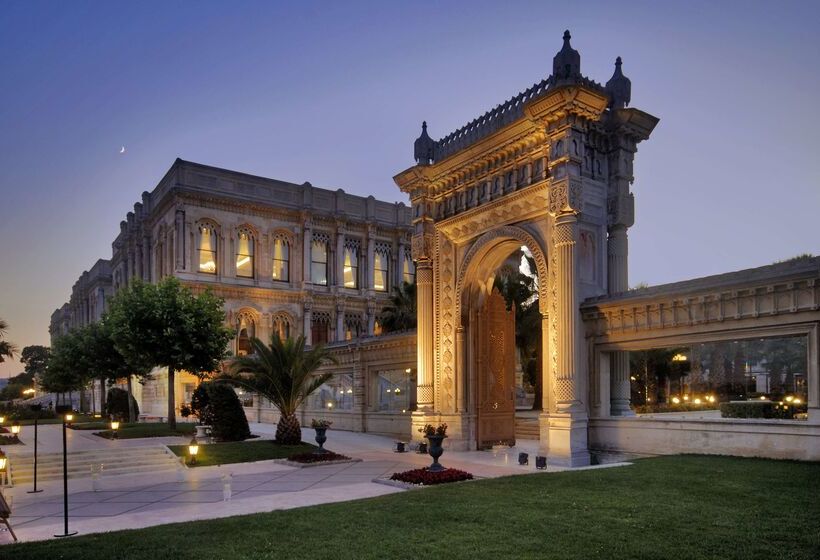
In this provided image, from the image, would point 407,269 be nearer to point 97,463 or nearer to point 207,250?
point 207,250

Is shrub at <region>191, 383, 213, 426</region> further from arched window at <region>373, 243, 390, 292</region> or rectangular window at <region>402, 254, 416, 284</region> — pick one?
rectangular window at <region>402, 254, 416, 284</region>

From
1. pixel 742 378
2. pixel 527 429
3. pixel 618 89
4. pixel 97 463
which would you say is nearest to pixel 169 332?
pixel 97 463

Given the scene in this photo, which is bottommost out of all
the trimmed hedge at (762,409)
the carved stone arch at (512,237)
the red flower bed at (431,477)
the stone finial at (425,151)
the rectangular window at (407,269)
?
the red flower bed at (431,477)

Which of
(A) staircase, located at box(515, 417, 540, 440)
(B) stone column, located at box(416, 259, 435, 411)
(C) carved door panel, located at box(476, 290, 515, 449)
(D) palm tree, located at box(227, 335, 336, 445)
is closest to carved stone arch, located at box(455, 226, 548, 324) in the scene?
(C) carved door panel, located at box(476, 290, 515, 449)

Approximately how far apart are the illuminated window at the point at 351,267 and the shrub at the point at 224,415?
2504 cm

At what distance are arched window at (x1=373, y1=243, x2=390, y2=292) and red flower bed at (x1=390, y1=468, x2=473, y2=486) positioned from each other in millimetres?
36356

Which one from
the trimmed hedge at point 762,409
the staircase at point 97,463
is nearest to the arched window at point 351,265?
the staircase at point 97,463

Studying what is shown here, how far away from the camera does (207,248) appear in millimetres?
42156

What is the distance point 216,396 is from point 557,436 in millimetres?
12962

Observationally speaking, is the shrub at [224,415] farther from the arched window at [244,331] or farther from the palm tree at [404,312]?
the arched window at [244,331]

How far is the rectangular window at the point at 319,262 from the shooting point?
4684 cm

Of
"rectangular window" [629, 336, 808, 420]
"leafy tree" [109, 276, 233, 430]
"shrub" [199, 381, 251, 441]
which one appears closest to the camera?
"rectangular window" [629, 336, 808, 420]

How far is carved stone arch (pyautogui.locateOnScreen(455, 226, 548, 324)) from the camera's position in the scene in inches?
674

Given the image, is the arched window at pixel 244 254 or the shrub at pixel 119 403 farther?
the arched window at pixel 244 254
